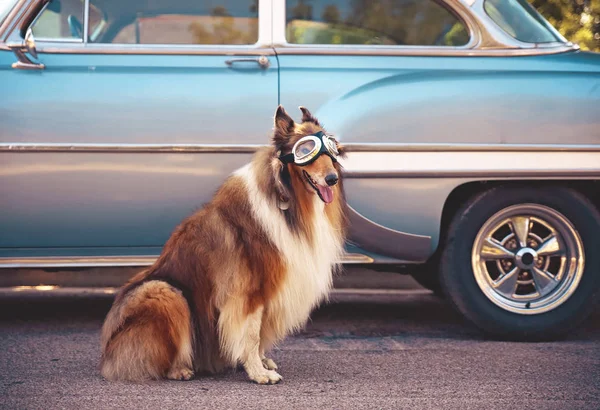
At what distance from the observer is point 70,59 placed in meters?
4.64

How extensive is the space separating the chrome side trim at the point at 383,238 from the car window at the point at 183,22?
1.26 meters

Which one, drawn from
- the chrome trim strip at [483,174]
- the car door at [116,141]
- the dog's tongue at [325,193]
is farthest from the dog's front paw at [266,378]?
the chrome trim strip at [483,174]

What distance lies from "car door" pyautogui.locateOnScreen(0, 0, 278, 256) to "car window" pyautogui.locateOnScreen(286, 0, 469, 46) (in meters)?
0.46

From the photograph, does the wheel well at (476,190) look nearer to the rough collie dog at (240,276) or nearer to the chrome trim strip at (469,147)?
the chrome trim strip at (469,147)

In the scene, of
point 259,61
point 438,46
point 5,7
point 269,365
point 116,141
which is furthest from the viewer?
point 438,46

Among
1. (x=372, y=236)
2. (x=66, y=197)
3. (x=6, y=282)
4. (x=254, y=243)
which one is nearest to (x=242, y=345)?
(x=254, y=243)

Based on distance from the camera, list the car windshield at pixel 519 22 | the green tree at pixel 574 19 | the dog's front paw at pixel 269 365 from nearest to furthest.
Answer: the dog's front paw at pixel 269 365 → the car windshield at pixel 519 22 → the green tree at pixel 574 19

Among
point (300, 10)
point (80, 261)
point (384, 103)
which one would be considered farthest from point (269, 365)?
point (300, 10)

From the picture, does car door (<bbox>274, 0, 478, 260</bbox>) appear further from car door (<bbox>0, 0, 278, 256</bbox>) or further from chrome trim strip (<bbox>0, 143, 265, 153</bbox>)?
chrome trim strip (<bbox>0, 143, 265, 153</bbox>)

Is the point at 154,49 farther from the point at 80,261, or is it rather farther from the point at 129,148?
the point at 80,261

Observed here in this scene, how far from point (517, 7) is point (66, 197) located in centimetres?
291

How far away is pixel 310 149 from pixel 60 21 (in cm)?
208

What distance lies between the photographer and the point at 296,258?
152 inches

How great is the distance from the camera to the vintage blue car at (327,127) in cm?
452
